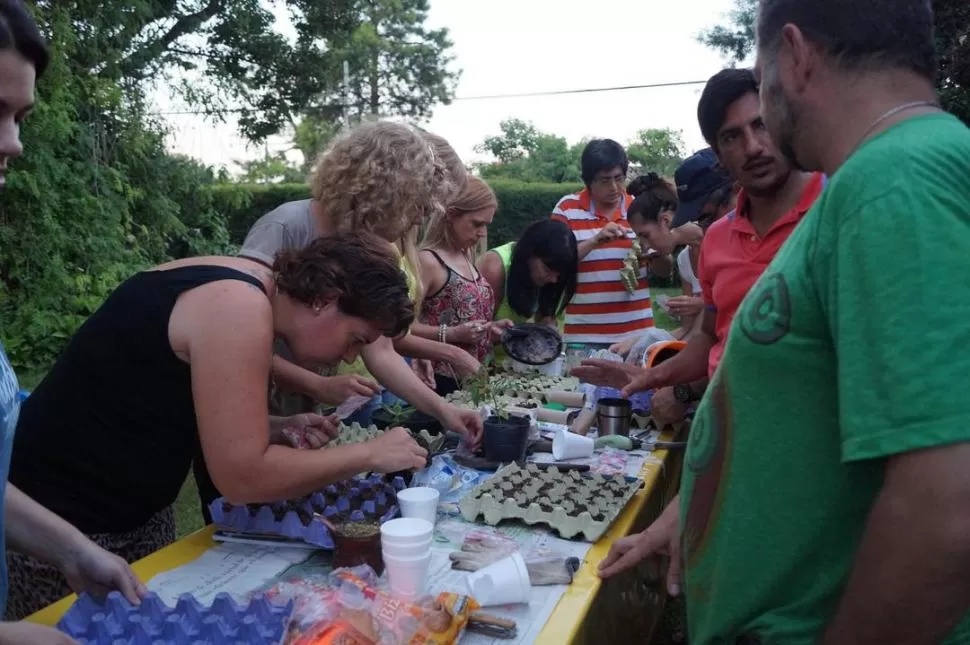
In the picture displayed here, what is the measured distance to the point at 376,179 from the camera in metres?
2.30

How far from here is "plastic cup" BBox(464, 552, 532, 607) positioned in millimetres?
1378

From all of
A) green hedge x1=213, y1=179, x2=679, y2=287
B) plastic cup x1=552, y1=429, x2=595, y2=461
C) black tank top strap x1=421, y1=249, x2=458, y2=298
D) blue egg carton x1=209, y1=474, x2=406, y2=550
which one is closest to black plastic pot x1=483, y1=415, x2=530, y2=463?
plastic cup x1=552, y1=429, x2=595, y2=461

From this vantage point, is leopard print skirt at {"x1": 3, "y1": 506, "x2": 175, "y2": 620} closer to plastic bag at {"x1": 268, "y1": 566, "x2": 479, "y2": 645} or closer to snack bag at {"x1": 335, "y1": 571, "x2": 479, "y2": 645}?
plastic bag at {"x1": 268, "y1": 566, "x2": 479, "y2": 645}

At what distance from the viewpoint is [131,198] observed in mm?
7969

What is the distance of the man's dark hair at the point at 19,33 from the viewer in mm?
978

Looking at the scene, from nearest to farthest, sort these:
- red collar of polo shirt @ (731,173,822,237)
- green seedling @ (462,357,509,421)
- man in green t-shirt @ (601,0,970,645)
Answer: man in green t-shirt @ (601,0,970,645)
red collar of polo shirt @ (731,173,822,237)
green seedling @ (462,357,509,421)

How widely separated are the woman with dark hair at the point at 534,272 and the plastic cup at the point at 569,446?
156cm

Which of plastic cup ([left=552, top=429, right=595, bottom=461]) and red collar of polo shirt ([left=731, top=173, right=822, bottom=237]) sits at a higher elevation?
red collar of polo shirt ([left=731, top=173, right=822, bottom=237])

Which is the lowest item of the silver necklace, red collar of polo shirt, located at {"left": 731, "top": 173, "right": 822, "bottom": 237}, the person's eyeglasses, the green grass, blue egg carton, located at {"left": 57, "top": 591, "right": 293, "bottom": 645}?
the green grass

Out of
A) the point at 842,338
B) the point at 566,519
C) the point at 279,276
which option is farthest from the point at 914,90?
the point at 279,276

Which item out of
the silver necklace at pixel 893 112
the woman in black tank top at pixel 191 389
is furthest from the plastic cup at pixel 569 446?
the silver necklace at pixel 893 112

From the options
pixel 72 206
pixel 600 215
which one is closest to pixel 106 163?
pixel 72 206

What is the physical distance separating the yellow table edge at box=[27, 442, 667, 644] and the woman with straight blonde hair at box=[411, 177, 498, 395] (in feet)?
5.16

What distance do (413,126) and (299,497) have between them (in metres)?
1.43
